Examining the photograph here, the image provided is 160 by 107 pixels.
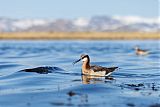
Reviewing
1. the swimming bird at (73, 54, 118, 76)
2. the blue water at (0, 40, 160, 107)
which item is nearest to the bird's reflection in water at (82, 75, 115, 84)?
the blue water at (0, 40, 160, 107)

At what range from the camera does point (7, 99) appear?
50.7 feet

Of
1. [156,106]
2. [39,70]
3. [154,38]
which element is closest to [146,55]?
[39,70]

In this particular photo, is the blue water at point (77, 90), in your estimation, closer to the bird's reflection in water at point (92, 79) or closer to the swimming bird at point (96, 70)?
the bird's reflection in water at point (92, 79)

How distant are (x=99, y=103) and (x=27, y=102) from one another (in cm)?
222

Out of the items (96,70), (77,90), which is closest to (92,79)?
(96,70)

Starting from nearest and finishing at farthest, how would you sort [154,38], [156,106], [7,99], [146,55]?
[156,106], [7,99], [146,55], [154,38]

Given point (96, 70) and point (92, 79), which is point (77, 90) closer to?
point (92, 79)

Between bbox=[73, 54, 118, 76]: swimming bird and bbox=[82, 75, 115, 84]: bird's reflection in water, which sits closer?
bbox=[82, 75, 115, 84]: bird's reflection in water

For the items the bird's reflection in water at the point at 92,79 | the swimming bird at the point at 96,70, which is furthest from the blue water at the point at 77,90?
the swimming bird at the point at 96,70

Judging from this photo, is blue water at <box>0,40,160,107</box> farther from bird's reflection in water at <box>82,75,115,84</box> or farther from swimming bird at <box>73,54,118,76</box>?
swimming bird at <box>73,54,118,76</box>

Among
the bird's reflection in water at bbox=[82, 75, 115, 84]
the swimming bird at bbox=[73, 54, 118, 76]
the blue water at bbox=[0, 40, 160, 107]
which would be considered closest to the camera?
the blue water at bbox=[0, 40, 160, 107]

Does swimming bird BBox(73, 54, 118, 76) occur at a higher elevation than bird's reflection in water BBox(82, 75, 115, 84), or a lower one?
higher

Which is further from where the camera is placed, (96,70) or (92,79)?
(96,70)

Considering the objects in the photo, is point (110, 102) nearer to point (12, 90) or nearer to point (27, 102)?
point (27, 102)
